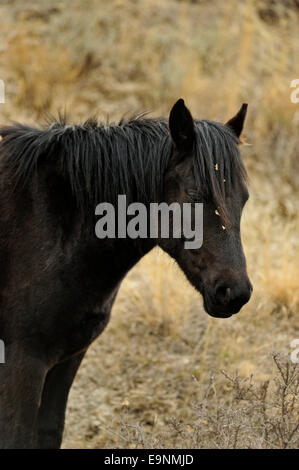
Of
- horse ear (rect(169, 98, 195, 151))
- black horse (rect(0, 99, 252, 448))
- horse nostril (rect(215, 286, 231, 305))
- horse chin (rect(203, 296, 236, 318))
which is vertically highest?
horse ear (rect(169, 98, 195, 151))

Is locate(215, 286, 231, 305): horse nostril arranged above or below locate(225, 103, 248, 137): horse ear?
below

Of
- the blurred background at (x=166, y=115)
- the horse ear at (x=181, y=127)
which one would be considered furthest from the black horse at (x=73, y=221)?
the blurred background at (x=166, y=115)

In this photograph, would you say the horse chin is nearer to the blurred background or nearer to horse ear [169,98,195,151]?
the blurred background

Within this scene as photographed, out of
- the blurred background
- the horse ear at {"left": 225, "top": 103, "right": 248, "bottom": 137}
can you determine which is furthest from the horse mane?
the blurred background

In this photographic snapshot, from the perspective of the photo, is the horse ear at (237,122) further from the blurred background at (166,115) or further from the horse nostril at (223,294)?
the blurred background at (166,115)

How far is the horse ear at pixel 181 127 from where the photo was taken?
2695 mm

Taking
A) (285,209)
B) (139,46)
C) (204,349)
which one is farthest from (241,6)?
(204,349)

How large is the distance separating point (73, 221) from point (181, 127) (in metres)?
0.67

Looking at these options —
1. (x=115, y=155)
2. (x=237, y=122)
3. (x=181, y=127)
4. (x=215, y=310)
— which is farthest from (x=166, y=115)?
(x=215, y=310)

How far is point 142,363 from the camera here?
15.9 ft

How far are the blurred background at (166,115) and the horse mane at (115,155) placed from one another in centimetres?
106

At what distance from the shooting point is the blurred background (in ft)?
14.4

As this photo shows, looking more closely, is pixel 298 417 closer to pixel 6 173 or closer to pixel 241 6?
pixel 6 173

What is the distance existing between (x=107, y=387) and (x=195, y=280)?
7.25ft
